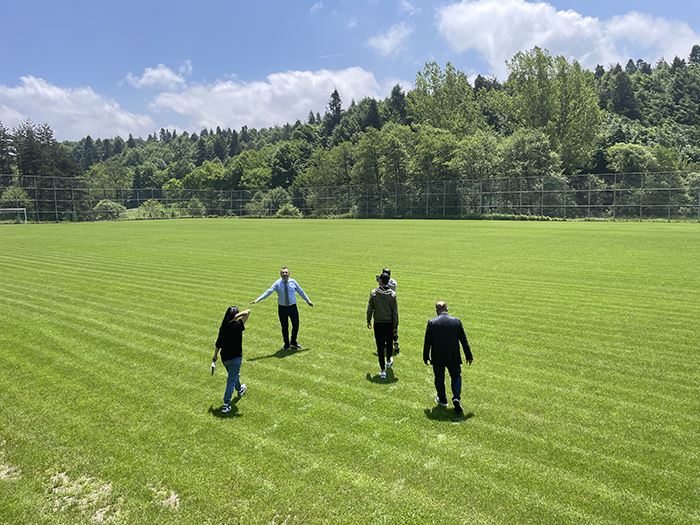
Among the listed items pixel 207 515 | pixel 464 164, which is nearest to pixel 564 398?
pixel 207 515

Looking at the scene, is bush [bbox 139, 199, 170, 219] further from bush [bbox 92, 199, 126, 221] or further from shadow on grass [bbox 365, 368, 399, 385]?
shadow on grass [bbox 365, 368, 399, 385]

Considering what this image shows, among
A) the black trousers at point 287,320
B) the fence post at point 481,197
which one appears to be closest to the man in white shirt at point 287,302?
Result: the black trousers at point 287,320

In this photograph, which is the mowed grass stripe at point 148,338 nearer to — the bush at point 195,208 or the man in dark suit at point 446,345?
the man in dark suit at point 446,345

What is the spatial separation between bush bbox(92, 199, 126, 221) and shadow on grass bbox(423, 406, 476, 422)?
8033cm

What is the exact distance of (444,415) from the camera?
6887 millimetres

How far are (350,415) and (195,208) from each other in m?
85.0

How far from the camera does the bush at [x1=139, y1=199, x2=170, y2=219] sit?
8150 centimetres

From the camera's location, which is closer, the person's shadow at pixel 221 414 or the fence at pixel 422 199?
the person's shadow at pixel 221 414

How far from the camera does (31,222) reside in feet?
221

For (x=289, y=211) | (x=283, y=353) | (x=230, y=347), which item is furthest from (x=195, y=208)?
(x=230, y=347)

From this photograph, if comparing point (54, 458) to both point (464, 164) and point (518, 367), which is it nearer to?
point (518, 367)

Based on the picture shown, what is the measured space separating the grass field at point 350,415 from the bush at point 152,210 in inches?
2786

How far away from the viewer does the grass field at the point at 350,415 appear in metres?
5.05

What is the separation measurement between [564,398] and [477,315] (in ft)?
16.4
